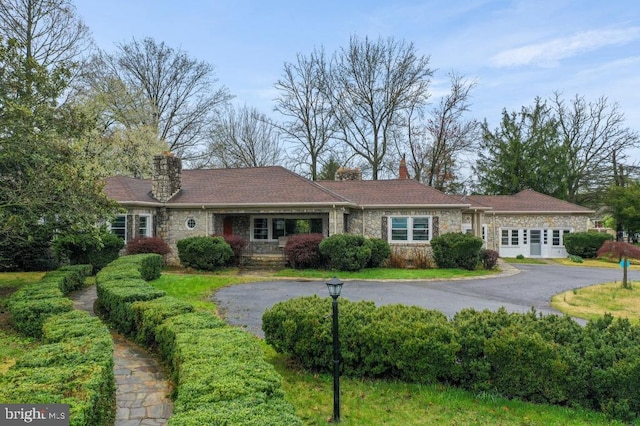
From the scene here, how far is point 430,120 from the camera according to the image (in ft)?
103

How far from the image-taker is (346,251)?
1614cm

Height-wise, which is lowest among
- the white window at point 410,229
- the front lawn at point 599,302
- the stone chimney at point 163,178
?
the front lawn at point 599,302

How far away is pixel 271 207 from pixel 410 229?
6.64 meters

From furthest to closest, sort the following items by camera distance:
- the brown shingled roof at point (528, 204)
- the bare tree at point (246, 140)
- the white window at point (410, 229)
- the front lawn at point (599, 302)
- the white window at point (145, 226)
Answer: the bare tree at point (246, 140), the brown shingled roof at point (528, 204), the white window at point (410, 229), the white window at point (145, 226), the front lawn at point (599, 302)

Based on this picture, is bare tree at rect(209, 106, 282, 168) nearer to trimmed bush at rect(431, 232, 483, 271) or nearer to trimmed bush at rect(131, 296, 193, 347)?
trimmed bush at rect(431, 232, 483, 271)

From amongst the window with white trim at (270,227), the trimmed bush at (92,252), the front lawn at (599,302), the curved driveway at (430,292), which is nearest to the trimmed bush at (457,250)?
the curved driveway at (430,292)

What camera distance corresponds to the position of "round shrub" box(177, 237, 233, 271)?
53.6ft

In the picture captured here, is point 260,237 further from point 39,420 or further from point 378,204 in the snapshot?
point 39,420

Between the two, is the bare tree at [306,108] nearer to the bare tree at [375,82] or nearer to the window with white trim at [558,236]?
the bare tree at [375,82]

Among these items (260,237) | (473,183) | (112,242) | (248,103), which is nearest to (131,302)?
(112,242)

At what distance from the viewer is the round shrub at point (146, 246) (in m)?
16.3

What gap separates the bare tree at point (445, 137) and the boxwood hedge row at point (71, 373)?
95.5 ft

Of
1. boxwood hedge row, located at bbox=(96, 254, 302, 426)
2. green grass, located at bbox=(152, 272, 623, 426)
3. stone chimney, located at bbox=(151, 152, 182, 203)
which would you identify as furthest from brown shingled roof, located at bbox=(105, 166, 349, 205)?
green grass, located at bbox=(152, 272, 623, 426)

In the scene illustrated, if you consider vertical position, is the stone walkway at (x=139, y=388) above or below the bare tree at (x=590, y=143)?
below
